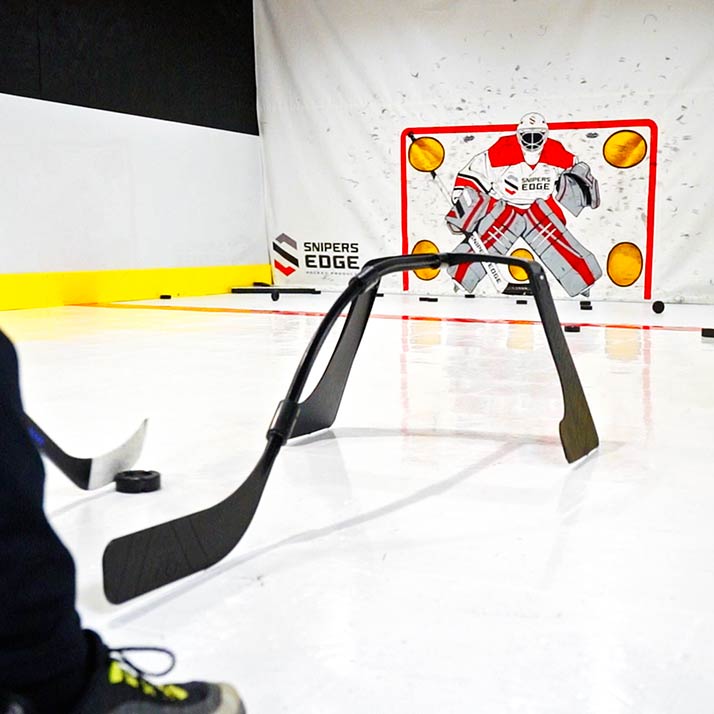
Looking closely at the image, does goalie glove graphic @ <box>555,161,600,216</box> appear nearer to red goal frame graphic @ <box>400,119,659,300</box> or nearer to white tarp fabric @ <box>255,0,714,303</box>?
white tarp fabric @ <box>255,0,714,303</box>

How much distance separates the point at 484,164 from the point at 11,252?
2.85 metres

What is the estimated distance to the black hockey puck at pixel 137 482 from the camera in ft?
4.61

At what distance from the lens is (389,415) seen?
2002 millimetres

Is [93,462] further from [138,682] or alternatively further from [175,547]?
[138,682]

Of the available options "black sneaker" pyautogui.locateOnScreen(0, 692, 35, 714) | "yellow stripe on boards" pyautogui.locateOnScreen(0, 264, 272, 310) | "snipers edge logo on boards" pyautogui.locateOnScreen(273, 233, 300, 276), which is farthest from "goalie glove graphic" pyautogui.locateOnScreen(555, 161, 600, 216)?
"black sneaker" pyautogui.locateOnScreen(0, 692, 35, 714)

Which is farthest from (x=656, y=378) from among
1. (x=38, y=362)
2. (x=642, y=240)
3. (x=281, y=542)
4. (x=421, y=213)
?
(x=421, y=213)

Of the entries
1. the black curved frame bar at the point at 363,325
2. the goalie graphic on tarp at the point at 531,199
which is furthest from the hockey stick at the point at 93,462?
the goalie graphic on tarp at the point at 531,199

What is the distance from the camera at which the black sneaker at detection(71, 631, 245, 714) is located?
64 centimetres

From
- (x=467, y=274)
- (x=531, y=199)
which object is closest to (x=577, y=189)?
(x=531, y=199)

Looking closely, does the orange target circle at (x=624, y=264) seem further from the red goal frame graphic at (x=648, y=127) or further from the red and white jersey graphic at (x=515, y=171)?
the red and white jersey graphic at (x=515, y=171)

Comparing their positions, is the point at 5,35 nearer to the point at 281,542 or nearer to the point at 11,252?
the point at 11,252

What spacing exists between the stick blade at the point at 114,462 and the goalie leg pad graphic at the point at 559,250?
4.54 meters

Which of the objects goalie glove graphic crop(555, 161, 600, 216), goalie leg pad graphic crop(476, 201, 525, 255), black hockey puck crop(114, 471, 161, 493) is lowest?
black hockey puck crop(114, 471, 161, 493)

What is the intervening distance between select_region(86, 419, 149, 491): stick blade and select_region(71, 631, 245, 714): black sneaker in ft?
2.46
